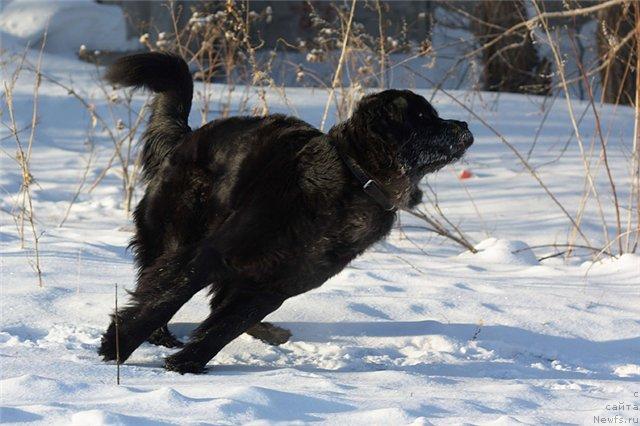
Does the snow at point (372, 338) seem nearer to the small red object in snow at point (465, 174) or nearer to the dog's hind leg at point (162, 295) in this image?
the dog's hind leg at point (162, 295)

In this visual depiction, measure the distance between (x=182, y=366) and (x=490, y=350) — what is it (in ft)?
4.84

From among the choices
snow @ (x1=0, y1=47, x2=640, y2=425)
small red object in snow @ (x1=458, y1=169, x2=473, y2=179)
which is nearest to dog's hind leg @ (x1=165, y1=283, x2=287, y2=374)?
snow @ (x1=0, y1=47, x2=640, y2=425)

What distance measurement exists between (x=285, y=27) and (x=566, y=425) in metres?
11.0

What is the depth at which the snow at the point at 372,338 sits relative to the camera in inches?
124

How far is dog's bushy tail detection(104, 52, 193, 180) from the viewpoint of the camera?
4527 mm

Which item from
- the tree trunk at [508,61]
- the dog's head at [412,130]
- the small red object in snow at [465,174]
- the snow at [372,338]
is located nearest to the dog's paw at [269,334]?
the snow at [372,338]

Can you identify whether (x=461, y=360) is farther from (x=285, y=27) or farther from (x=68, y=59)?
(x=285, y=27)

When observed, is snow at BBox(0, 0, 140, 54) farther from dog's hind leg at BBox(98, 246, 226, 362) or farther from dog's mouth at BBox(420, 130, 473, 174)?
dog's mouth at BBox(420, 130, 473, 174)

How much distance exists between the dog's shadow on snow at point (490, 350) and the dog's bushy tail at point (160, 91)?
0.84 m

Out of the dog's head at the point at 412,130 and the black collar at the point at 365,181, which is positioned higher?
the dog's head at the point at 412,130

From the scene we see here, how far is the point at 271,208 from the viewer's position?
154 inches

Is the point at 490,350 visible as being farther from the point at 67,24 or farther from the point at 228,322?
the point at 67,24

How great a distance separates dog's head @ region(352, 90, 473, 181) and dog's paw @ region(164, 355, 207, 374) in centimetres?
114

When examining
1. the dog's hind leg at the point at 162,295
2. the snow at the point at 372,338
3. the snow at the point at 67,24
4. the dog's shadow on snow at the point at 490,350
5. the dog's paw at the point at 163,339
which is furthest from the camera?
the snow at the point at 67,24
